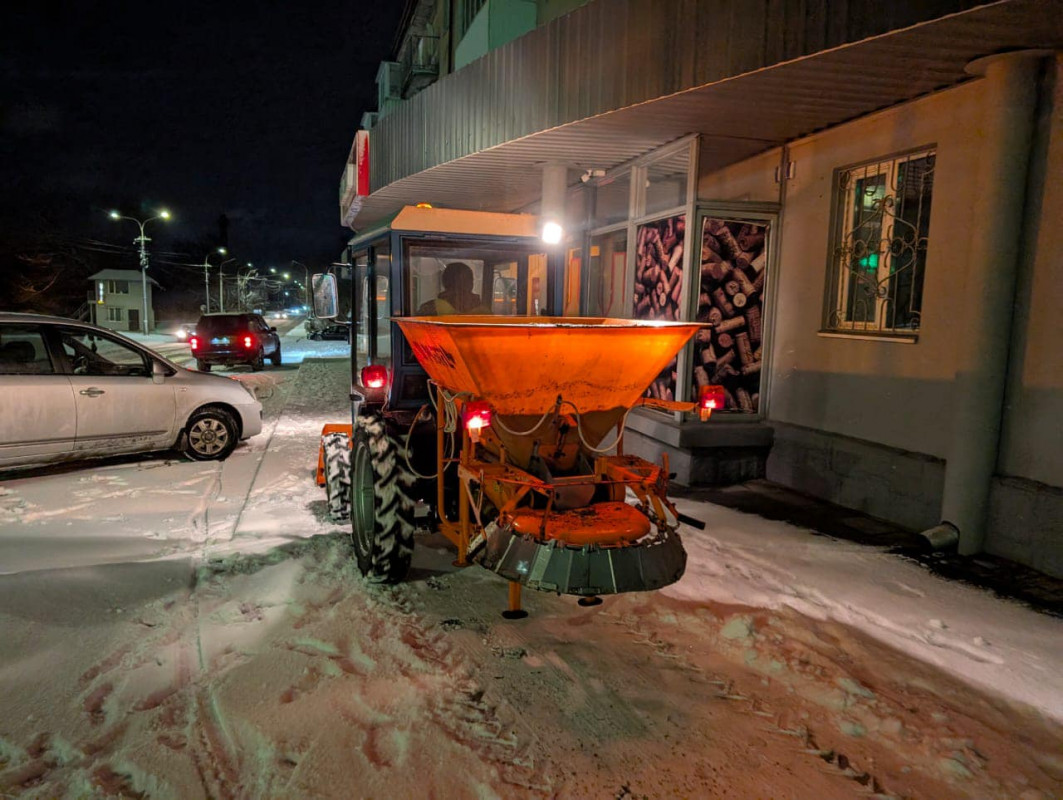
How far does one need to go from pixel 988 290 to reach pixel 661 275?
4151mm

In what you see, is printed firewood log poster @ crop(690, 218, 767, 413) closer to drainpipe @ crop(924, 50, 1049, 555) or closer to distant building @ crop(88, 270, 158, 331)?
drainpipe @ crop(924, 50, 1049, 555)

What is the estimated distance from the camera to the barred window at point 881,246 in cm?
650

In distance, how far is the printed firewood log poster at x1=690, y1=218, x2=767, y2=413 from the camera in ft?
27.0

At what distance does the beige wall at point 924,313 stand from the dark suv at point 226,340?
15827mm

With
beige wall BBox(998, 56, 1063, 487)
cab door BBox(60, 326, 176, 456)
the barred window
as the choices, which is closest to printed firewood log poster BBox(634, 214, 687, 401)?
the barred window

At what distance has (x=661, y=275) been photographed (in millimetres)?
8945

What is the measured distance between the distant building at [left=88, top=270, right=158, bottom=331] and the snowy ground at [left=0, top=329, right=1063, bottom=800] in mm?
68553

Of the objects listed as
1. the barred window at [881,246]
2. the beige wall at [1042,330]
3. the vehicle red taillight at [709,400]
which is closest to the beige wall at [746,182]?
the barred window at [881,246]

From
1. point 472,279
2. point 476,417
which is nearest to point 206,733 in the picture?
point 476,417

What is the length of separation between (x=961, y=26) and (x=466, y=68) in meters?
6.63

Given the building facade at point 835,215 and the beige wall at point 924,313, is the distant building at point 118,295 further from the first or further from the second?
the beige wall at point 924,313

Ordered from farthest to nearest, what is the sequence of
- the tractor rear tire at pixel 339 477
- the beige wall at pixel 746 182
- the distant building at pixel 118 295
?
the distant building at pixel 118 295 → the beige wall at pixel 746 182 → the tractor rear tire at pixel 339 477

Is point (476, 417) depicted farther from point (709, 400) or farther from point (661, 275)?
point (661, 275)

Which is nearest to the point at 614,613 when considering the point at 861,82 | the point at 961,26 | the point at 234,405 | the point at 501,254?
the point at 501,254
